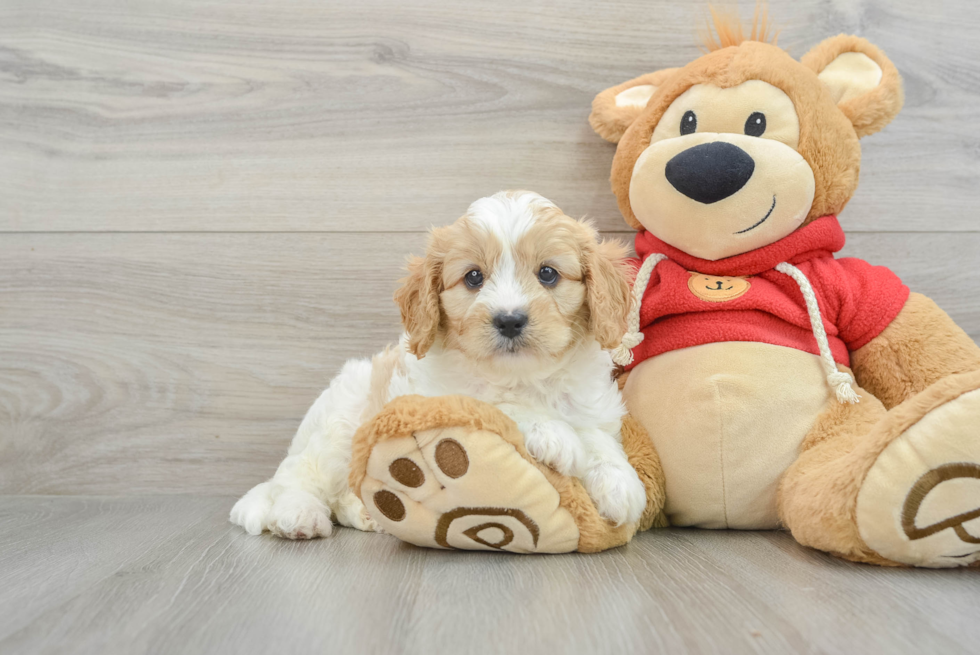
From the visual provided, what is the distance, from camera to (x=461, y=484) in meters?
1.15

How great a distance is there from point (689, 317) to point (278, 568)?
975 millimetres

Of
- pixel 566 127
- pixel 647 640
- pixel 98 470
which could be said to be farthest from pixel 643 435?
pixel 98 470

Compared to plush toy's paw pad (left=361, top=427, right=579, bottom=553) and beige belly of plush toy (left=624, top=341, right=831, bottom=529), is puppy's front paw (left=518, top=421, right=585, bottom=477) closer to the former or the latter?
plush toy's paw pad (left=361, top=427, right=579, bottom=553)

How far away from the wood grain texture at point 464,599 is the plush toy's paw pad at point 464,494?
0.16 feet

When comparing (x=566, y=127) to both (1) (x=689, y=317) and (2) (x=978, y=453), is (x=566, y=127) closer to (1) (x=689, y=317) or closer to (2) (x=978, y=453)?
(1) (x=689, y=317)

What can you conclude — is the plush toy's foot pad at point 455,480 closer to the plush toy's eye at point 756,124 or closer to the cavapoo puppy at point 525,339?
the cavapoo puppy at point 525,339

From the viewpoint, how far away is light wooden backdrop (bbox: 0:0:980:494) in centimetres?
189

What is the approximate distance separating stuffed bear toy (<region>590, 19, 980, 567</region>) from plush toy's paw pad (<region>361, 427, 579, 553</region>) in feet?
1.22

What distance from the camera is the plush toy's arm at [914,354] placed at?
4.61ft

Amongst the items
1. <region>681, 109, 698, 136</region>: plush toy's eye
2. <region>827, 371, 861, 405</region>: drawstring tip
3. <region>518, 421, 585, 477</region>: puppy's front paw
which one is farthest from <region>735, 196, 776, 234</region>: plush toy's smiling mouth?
<region>518, 421, 585, 477</region>: puppy's front paw

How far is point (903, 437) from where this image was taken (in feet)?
3.49

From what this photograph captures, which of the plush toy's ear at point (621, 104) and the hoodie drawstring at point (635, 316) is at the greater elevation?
the plush toy's ear at point (621, 104)

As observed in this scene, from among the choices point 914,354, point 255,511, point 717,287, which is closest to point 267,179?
point 255,511

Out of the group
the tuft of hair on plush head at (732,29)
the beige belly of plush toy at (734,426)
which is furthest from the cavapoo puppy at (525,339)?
the tuft of hair on plush head at (732,29)
